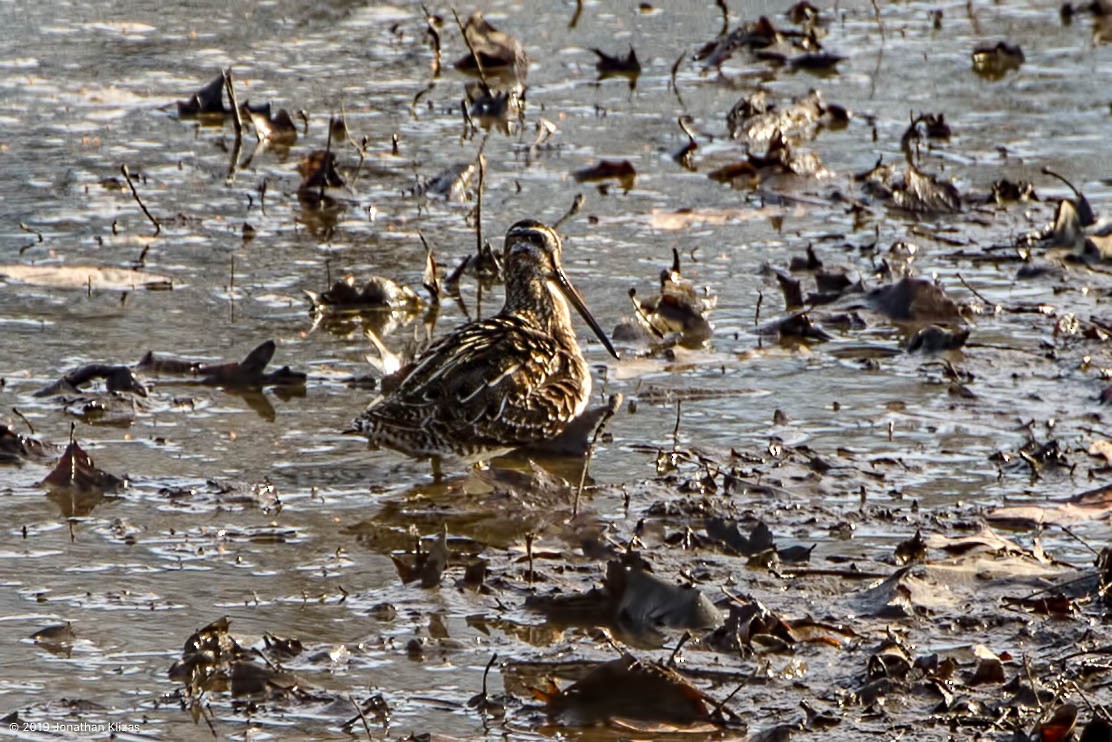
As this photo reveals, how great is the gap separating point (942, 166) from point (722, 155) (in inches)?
52.8

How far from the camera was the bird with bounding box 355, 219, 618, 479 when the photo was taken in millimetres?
7238

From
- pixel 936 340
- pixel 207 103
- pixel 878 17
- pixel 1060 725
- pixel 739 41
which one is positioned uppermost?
pixel 878 17

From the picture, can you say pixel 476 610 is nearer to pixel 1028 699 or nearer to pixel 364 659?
pixel 364 659

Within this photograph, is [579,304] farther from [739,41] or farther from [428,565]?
[739,41]

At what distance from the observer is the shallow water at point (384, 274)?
610cm

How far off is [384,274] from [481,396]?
2.43m

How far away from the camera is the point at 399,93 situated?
13211 millimetres

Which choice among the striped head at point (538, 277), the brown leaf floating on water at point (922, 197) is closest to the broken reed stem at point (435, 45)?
the brown leaf floating on water at point (922, 197)

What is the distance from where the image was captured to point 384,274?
9.66 metres

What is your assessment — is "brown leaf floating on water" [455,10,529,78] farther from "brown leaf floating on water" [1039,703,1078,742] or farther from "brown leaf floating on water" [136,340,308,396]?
"brown leaf floating on water" [1039,703,1078,742]

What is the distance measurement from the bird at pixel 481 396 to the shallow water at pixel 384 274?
0.24 m

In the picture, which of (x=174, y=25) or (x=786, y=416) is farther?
(x=174, y=25)

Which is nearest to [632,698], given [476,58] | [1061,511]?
[1061,511]

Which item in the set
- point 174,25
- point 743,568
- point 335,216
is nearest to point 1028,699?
point 743,568
